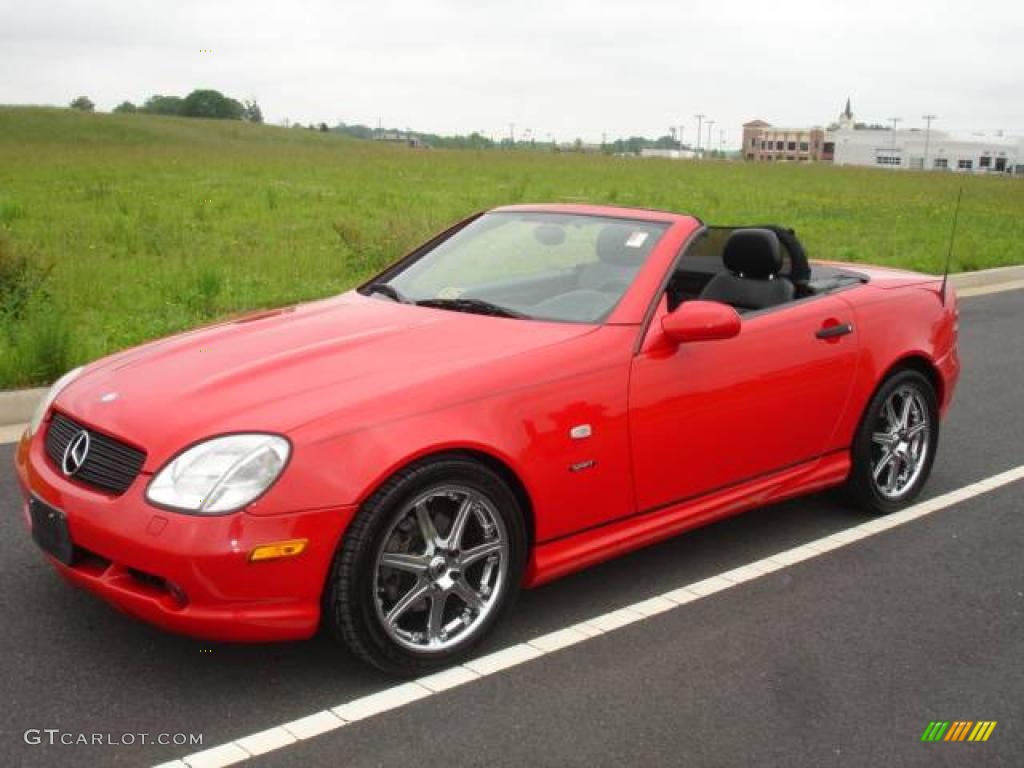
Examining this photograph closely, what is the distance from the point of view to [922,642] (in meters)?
4.02

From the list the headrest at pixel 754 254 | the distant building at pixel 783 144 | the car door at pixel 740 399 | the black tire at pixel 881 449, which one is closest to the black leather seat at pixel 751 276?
the headrest at pixel 754 254

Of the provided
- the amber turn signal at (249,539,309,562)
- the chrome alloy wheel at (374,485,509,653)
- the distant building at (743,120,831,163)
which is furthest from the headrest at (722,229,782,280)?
the distant building at (743,120,831,163)

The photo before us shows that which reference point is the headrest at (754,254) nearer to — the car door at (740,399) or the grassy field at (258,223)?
the car door at (740,399)

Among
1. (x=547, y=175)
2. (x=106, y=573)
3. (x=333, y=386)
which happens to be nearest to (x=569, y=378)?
(x=333, y=386)

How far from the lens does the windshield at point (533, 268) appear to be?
14.3 feet

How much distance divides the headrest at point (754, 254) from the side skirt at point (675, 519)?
85 cm

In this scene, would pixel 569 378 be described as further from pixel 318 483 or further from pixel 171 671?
pixel 171 671

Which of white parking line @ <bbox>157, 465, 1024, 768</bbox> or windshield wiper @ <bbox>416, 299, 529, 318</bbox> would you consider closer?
white parking line @ <bbox>157, 465, 1024, 768</bbox>

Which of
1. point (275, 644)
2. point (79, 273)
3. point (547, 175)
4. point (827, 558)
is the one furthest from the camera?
point (547, 175)

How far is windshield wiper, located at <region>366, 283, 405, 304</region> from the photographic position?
15.4 ft

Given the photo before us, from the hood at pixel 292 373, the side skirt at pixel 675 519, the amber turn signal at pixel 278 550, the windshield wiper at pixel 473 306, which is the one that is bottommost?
the side skirt at pixel 675 519

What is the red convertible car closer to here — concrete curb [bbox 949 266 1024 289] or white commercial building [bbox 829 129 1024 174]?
concrete curb [bbox 949 266 1024 289]

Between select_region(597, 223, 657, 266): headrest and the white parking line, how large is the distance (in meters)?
1.30

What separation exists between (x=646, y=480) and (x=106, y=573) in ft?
6.05
